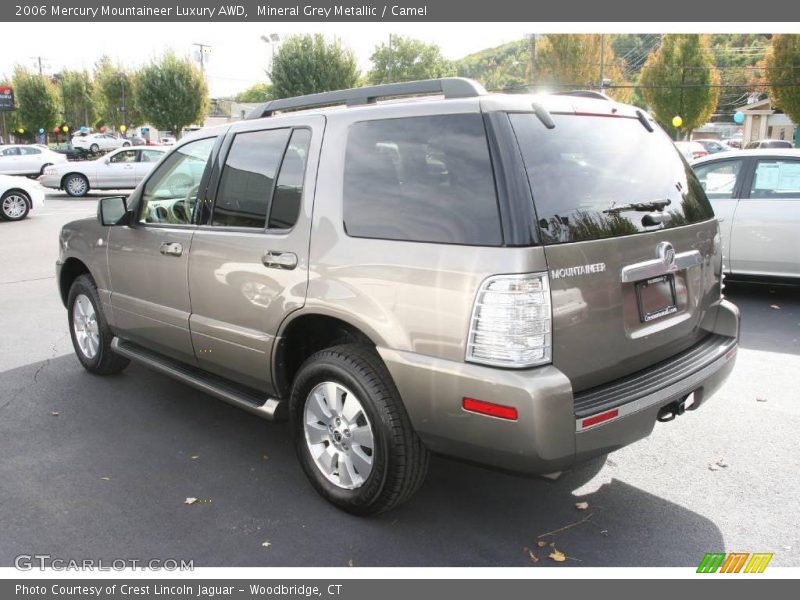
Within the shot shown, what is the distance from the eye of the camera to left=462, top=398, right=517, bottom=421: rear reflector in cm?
267

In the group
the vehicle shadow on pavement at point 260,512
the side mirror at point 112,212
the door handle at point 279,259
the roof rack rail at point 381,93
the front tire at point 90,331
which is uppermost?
the roof rack rail at point 381,93

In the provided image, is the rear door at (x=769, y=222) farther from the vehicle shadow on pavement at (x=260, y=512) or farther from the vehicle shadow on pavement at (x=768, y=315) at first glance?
the vehicle shadow on pavement at (x=260, y=512)

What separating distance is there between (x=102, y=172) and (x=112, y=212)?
19.7 m

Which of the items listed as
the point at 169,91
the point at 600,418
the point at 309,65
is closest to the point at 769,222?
the point at 600,418

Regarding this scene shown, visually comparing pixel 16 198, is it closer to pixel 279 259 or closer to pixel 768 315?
pixel 279 259

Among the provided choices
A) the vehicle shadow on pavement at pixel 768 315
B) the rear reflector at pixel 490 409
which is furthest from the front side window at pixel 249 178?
the vehicle shadow on pavement at pixel 768 315

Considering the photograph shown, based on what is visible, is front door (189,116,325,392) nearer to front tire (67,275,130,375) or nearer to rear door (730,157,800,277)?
front tire (67,275,130,375)

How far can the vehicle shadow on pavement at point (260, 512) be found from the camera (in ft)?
10.1

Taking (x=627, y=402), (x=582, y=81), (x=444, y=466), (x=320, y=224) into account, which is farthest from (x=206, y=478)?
(x=582, y=81)

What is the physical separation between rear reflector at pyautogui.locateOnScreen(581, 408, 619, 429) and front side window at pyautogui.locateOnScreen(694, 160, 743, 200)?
18.7 feet

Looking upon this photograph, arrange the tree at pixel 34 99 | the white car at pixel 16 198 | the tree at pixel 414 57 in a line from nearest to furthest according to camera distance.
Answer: the white car at pixel 16 198, the tree at pixel 34 99, the tree at pixel 414 57

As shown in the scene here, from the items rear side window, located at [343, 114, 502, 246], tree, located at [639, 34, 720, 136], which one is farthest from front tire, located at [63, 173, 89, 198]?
tree, located at [639, 34, 720, 136]

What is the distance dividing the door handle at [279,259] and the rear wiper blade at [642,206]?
1512mm

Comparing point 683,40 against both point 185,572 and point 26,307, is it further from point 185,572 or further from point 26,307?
point 185,572
